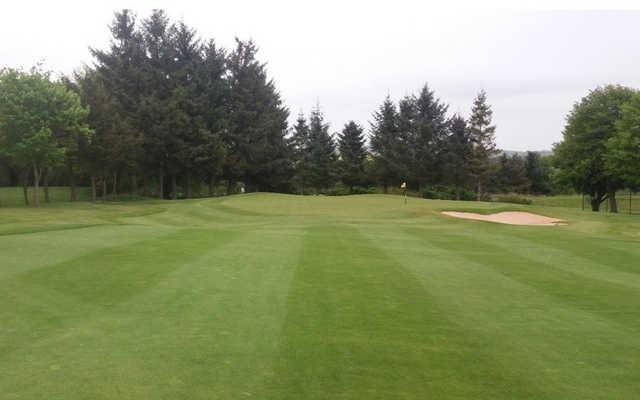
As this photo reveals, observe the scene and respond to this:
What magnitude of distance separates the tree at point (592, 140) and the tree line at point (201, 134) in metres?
1.14

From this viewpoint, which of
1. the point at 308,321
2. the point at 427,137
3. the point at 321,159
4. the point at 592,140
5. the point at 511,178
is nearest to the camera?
the point at 308,321

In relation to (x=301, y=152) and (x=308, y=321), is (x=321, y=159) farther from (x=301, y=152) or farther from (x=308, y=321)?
(x=308, y=321)

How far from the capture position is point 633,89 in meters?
44.3

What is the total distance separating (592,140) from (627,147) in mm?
6419

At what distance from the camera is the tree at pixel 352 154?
206ft

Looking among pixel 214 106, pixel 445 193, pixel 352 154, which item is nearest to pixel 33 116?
pixel 214 106

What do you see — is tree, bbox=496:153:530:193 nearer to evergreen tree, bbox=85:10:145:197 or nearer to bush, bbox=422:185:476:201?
bush, bbox=422:185:476:201

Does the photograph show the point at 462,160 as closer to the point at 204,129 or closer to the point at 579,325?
the point at 204,129

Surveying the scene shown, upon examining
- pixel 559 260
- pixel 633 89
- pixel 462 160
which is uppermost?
pixel 633 89

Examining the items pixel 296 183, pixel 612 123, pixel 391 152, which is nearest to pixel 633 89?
pixel 612 123

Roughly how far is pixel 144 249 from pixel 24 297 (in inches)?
190

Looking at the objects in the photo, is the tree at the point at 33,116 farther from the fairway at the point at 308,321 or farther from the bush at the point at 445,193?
the bush at the point at 445,193

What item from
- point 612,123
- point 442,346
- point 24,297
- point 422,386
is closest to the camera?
point 422,386

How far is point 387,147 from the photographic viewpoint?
6116 cm
